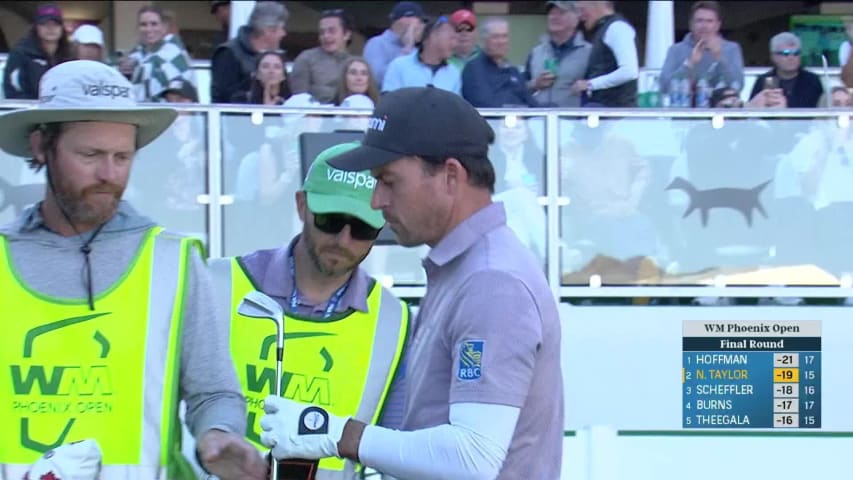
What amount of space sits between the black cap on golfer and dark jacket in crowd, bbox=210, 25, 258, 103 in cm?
555

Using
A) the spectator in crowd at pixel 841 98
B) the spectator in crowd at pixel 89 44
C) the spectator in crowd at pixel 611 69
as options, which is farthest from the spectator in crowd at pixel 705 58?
the spectator in crowd at pixel 89 44

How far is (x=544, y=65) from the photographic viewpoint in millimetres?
8617

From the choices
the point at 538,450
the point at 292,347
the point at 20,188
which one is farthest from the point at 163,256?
the point at 20,188

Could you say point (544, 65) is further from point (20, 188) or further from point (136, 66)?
point (20, 188)

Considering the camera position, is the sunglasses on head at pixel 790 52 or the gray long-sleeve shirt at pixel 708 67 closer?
the gray long-sleeve shirt at pixel 708 67

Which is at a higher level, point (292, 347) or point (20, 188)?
point (20, 188)

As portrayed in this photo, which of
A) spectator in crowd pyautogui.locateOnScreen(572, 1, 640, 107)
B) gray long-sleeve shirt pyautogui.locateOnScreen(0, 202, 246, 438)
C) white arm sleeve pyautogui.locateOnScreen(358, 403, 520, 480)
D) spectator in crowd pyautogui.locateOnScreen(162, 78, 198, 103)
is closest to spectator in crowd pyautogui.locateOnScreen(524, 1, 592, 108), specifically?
spectator in crowd pyautogui.locateOnScreen(572, 1, 640, 107)

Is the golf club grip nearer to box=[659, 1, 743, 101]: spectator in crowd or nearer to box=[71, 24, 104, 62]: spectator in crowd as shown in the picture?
box=[71, 24, 104, 62]: spectator in crowd

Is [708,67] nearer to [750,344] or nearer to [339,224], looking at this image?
[750,344]

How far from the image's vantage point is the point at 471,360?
2.55 metres

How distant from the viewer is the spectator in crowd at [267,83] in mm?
8070

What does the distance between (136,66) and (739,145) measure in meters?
3.51

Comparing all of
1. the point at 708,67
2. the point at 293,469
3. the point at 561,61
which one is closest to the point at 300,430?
the point at 293,469

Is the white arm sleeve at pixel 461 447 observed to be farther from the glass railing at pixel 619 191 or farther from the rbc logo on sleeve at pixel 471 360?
the glass railing at pixel 619 191
